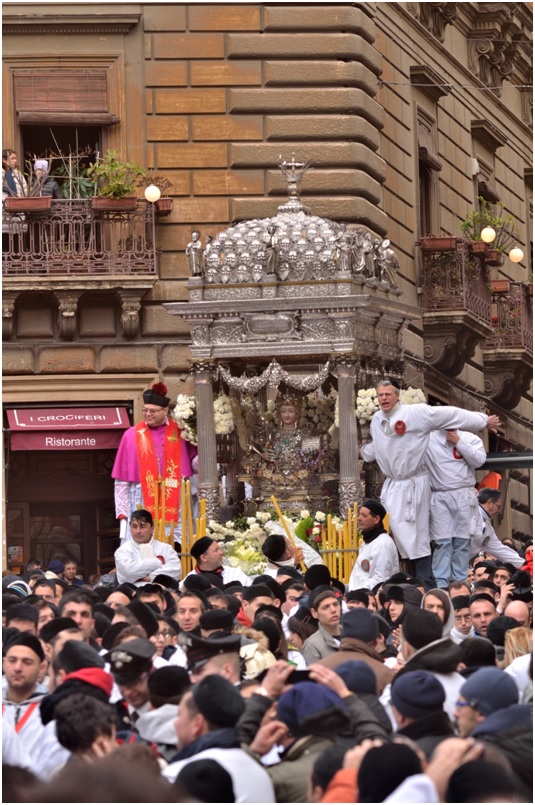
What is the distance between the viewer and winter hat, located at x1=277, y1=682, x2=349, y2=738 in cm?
745

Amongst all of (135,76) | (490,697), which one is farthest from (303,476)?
(490,697)

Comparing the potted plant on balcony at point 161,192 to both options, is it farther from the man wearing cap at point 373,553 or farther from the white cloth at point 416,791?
the white cloth at point 416,791

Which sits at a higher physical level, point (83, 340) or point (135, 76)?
point (135, 76)

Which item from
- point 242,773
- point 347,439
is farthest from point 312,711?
point 347,439

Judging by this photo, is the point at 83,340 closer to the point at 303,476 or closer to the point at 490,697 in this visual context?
the point at 303,476

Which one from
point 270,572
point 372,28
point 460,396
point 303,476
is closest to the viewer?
point 270,572

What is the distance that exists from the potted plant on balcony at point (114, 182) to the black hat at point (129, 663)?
43.5 ft

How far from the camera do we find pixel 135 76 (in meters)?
22.7

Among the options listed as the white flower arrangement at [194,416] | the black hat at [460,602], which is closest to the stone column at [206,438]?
the white flower arrangement at [194,416]

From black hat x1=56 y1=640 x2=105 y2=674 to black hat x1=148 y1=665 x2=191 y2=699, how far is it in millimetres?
393

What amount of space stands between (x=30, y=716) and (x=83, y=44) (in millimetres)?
15533

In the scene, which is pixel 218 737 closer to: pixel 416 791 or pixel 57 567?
pixel 416 791

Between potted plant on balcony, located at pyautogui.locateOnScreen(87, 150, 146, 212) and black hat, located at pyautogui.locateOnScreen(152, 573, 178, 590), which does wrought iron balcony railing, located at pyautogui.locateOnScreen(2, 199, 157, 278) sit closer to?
potted plant on balcony, located at pyautogui.locateOnScreen(87, 150, 146, 212)

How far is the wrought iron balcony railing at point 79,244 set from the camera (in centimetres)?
2167
